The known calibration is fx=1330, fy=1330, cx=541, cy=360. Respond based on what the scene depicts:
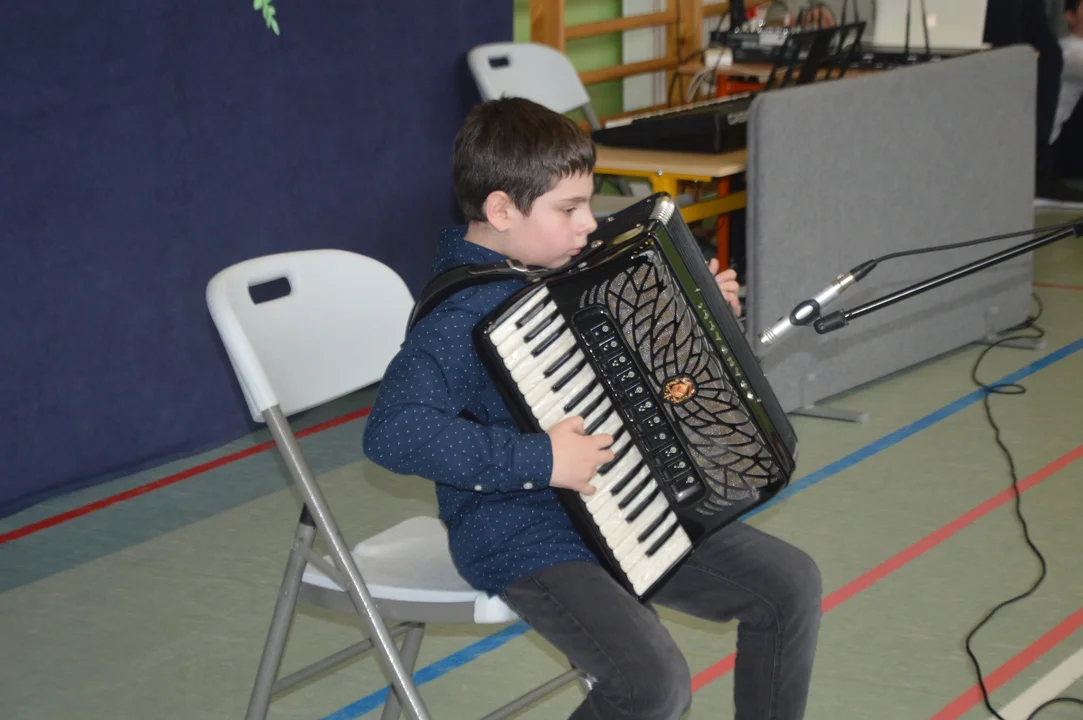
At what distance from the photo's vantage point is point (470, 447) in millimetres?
1557

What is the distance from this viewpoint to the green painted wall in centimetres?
530

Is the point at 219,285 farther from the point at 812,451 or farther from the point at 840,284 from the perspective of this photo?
the point at 812,451

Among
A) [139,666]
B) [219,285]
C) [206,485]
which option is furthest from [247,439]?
[219,285]

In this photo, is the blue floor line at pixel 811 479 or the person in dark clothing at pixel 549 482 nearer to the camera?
the person in dark clothing at pixel 549 482

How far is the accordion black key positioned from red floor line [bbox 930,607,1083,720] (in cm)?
69

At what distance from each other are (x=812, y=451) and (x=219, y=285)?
6.01 ft

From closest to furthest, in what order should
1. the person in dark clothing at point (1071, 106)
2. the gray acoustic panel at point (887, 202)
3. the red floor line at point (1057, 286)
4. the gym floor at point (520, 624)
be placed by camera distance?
the gym floor at point (520, 624)
the gray acoustic panel at point (887, 202)
the red floor line at point (1057, 286)
the person in dark clothing at point (1071, 106)

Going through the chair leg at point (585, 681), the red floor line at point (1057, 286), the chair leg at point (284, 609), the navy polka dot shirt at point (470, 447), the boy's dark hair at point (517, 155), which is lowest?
the red floor line at point (1057, 286)

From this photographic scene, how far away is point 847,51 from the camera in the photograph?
13.3 feet

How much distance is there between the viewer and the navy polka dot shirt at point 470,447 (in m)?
1.56

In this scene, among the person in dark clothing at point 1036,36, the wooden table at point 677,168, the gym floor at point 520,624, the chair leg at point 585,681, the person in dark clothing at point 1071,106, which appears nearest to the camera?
the chair leg at point 585,681

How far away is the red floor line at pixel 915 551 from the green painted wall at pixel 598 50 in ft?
9.35

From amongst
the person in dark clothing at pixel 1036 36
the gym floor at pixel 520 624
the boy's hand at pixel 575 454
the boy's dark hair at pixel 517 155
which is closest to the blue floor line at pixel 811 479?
the gym floor at pixel 520 624

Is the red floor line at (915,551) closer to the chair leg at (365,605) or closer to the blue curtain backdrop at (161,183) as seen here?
the chair leg at (365,605)
